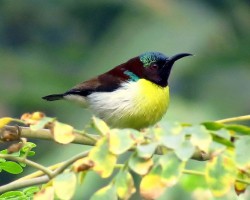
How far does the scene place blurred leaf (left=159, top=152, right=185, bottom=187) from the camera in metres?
1.34

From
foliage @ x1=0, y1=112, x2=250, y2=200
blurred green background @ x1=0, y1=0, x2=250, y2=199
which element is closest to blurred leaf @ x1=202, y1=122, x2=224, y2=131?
foliage @ x1=0, y1=112, x2=250, y2=200

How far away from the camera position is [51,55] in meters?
9.12

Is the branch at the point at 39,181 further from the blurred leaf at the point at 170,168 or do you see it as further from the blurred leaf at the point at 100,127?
the blurred leaf at the point at 170,168

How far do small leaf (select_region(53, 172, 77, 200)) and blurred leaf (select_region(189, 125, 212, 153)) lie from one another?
17 cm

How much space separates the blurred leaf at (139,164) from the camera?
1.38 meters

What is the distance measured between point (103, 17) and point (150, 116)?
7.41 m

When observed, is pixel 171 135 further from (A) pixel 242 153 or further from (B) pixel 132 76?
(B) pixel 132 76

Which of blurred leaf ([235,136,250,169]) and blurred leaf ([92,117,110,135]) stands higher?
blurred leaf ([235,136,250,169])

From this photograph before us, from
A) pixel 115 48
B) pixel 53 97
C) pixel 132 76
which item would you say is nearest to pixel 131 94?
pixel 132 76

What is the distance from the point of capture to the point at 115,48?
7434mm

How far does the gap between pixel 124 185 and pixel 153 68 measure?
196 centimetres

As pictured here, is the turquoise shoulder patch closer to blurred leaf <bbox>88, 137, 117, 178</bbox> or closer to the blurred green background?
blurred leaf <bbox>88, 137, 117, 178</bbox>

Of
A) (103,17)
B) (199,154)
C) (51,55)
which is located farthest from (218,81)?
(199,154)

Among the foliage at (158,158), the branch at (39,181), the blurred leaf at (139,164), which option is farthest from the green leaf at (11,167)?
the blurred leaf at (139,164)
